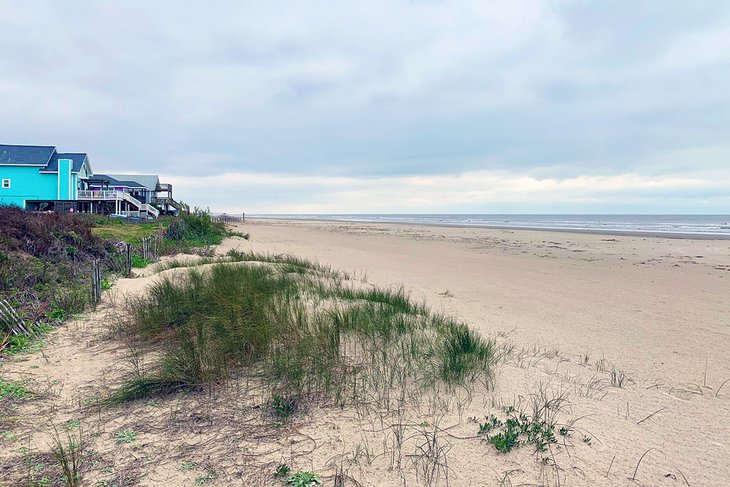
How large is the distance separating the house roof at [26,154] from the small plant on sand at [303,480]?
121 ft

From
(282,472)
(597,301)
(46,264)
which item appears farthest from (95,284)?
(597,301)

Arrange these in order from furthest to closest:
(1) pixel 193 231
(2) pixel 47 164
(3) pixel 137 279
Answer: (2) pixel 47 164
(1) pixel 193 231
(3) pixel 137 279

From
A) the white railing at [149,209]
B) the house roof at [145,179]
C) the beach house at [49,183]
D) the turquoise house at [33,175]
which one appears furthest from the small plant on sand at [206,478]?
the house roof at [145,179]

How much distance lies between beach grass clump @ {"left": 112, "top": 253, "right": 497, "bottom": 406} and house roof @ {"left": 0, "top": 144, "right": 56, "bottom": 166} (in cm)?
3273

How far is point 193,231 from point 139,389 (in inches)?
774

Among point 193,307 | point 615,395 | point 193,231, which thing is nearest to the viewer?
point 615,395

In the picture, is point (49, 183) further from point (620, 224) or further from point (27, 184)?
point (620, 224)

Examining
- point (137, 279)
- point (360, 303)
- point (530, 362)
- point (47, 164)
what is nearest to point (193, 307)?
point (360, 303)

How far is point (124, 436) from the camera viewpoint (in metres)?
3.22

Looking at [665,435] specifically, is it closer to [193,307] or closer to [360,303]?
[360,303]

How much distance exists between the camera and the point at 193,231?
22.2 meters

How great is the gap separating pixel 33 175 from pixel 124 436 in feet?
120

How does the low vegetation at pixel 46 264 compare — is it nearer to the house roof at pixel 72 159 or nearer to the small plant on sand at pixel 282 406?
the small plant on sand at pixel 282 406

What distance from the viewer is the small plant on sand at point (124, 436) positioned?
10.3 feet
